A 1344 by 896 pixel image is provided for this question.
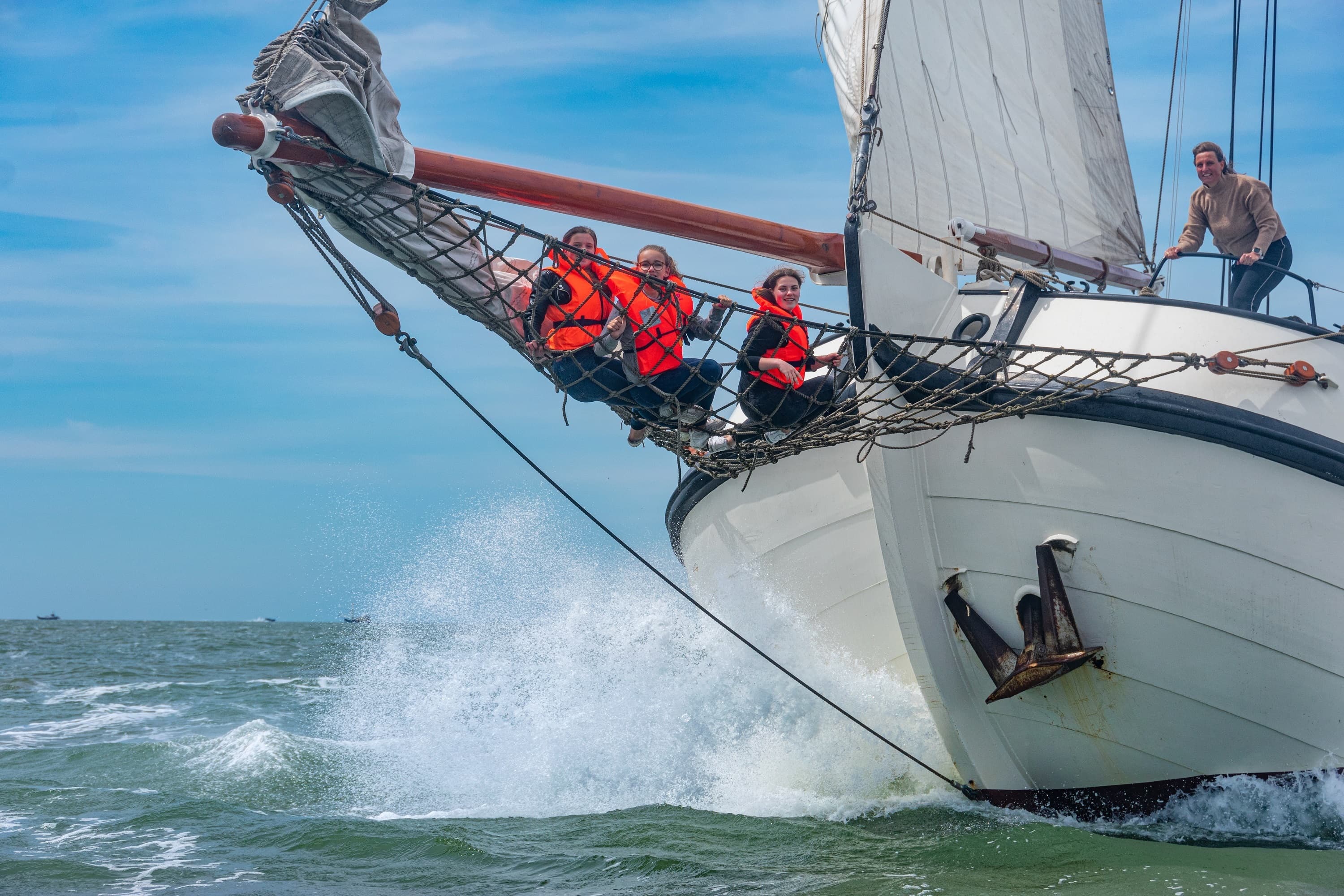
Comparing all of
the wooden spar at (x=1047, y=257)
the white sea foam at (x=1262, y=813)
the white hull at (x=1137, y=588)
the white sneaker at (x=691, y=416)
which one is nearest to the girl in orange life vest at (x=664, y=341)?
the white sneaker at (x=691, y=416)

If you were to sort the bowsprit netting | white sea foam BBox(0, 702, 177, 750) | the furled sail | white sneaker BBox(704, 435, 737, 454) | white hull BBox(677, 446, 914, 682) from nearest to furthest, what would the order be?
1. the bowsprit netting
2. white sneaker BBox(704, 435, 737, 454)
3. white hull BBox(677, 446, 914, 682)
4. the furled sail
5. white sea foam BBox(0, 702, 177, 750)

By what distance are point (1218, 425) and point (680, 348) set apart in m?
2.43

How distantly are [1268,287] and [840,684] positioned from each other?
3294mm

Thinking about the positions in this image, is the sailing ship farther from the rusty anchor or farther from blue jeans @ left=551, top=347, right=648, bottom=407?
blue jeans @ left=551, top=347, right=648, bottom=407

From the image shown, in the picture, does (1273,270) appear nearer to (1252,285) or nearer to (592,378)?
(1252,285)

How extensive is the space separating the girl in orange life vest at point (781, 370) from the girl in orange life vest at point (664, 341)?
195 mm

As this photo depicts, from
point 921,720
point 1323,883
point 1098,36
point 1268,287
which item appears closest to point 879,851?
point 921,720

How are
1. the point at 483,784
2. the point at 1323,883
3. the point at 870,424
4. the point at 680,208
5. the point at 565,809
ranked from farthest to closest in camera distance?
the point at 483,784 < the point at 565,809 < the point at 680,208 < the point at 870,424 < the point at 1323,883

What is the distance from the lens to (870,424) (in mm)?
4953

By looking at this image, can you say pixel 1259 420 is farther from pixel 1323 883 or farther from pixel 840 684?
pixel 840 684

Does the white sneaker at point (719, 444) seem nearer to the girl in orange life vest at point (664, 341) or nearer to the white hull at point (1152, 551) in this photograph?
the girl in orange life vest at point (664, 341)

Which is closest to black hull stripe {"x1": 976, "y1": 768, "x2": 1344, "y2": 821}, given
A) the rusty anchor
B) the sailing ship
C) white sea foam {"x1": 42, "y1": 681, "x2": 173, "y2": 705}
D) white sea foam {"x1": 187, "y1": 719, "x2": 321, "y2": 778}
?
the sailing ship

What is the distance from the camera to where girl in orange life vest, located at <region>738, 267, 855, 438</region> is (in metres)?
5.02

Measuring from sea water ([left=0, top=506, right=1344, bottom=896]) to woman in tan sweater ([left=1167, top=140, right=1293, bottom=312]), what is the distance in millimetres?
2754
